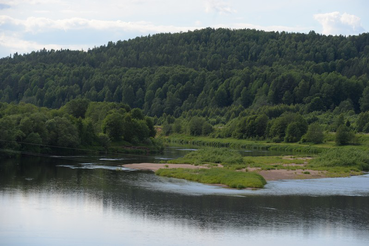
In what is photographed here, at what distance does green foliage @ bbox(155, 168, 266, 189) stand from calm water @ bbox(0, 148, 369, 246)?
1816 millimetres

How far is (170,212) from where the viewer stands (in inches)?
1633

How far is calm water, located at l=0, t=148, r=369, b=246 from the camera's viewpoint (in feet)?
115

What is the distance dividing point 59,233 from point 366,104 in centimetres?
16237

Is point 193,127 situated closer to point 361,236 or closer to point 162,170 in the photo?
point 162,170

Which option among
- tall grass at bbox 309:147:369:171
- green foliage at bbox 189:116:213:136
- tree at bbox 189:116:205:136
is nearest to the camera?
tall grass at bbox 309:147:369:171

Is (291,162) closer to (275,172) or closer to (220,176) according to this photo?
(275,172)

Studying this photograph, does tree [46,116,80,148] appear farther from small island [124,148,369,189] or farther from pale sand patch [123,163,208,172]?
small island [124,148,369,189]

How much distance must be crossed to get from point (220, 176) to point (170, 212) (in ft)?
60.0

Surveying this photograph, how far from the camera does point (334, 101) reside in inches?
7480

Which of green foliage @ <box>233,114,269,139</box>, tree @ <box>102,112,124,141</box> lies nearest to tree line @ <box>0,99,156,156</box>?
tree @ <box>102,112,124,141</box>

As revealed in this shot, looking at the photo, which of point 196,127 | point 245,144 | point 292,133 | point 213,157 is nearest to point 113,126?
point 213,157

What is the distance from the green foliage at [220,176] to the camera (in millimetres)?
55438

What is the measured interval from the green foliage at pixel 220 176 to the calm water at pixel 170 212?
1816 millimetres

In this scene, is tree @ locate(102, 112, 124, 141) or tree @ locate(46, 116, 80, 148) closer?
tree @ locate(46, 116, 80, 148)
